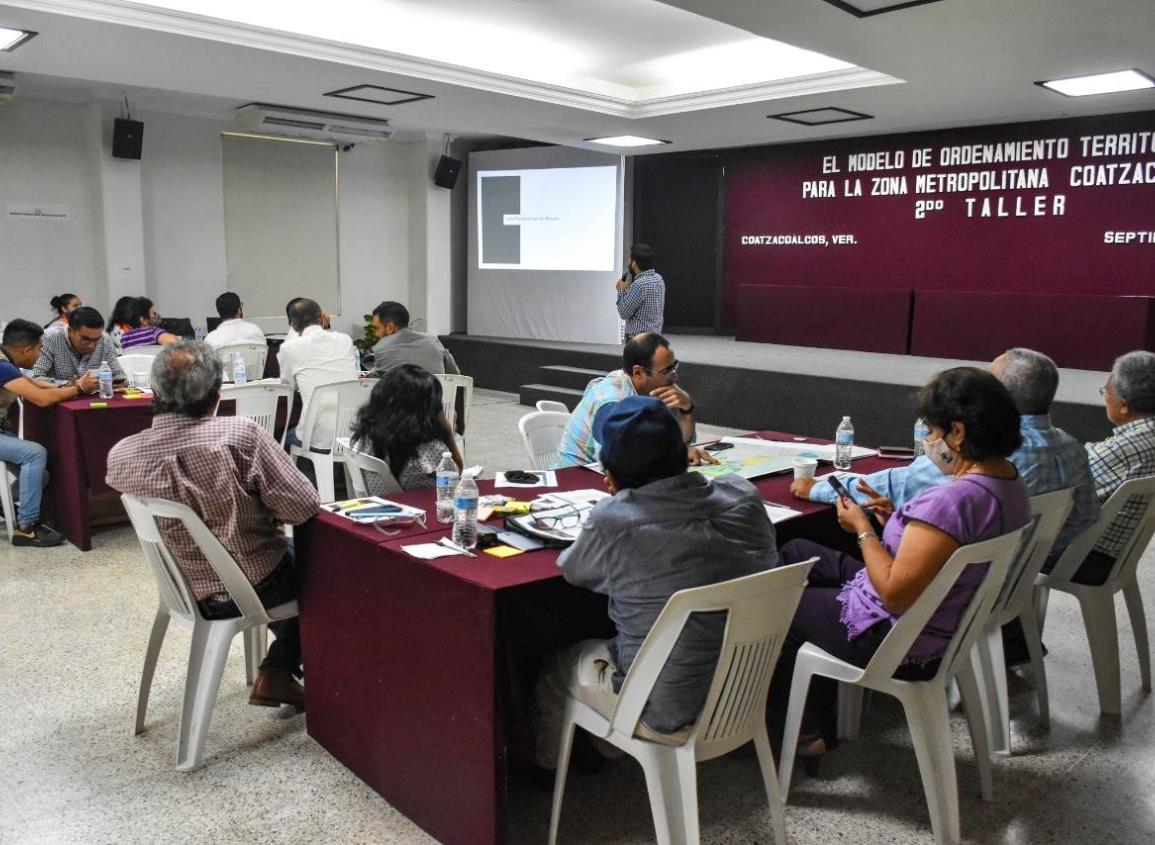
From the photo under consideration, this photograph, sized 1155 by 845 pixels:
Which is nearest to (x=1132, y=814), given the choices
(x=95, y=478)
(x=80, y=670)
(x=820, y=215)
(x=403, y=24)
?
(x=80, y=670)

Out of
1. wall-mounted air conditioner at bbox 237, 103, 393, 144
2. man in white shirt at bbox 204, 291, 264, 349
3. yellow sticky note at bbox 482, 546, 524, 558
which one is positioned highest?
wall-mounted air conditioner at bbox 237, 103, 393, 144

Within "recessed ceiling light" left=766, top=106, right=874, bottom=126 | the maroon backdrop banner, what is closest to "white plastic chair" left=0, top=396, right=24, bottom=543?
"recessed ceiling light" left=766, top=106, right=874, bottom=126

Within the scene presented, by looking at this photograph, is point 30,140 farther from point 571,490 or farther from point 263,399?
point 571,490

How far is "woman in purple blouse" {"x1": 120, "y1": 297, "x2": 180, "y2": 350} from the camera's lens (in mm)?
6406

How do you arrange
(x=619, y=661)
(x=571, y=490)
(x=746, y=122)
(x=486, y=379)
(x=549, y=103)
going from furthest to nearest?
(x=486, y=379)
(x=746, y=122)
(x=549, y=103)
(x=571, y=490)
(x=619, y=661)

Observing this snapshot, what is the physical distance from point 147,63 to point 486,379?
5111mm

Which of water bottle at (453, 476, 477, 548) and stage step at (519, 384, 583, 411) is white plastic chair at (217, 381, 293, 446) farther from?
stage step at (519, 384, 583, 411)

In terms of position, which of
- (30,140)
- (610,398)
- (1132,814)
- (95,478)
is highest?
(30,140)

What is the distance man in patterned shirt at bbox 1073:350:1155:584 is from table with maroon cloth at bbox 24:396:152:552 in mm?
4165

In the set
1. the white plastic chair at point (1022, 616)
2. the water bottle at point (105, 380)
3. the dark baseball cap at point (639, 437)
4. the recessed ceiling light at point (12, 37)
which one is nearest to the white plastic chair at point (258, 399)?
the water bottle at point (105, 380)

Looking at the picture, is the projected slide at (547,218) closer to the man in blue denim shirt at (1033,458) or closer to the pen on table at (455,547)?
the man in blue denim shirt at (1033,458)

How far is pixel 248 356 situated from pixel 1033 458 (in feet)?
16.9

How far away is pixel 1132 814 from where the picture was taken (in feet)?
8.11

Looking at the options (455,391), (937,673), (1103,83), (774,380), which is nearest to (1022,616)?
(937,673)
